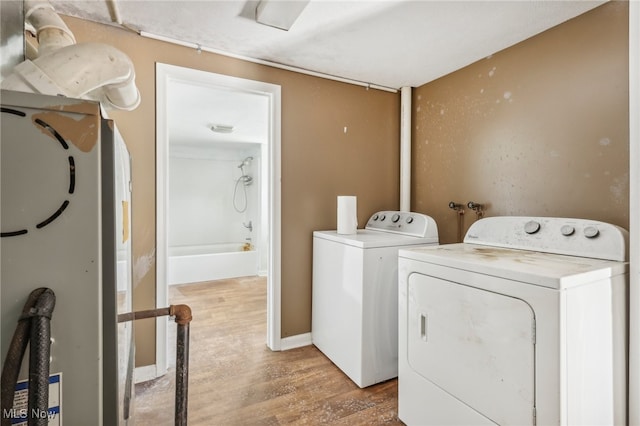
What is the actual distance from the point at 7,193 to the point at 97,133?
0.19 metres

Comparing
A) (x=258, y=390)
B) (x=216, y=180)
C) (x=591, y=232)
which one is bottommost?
(x=258, y=390)

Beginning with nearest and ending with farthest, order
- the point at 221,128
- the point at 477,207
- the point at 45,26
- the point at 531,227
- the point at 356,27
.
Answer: the point at 45,26, the point at 531,227, the point at 356,27, the point at 477,207, the point at 221,128

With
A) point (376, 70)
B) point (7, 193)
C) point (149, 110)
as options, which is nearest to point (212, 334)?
point (149, 110)

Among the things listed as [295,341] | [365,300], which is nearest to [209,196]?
[295,341]

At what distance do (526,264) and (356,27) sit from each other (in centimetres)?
154

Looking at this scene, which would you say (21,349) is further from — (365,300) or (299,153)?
(299,153)

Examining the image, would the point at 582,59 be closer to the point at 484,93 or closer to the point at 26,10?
the point at 484,93

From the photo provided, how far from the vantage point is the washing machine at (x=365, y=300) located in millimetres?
1875

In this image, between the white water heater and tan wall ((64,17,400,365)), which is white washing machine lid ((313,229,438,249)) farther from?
the white water heater

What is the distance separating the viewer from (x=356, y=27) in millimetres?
1813

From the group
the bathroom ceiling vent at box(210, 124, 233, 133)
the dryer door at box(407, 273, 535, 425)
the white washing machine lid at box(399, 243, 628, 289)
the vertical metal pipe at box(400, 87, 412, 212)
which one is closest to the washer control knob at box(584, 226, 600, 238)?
the white washing machine lid at box(399, 243, 628, 289)

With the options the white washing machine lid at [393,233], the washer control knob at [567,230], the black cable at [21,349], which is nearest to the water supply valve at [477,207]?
the white washing machine lid at [393,233]

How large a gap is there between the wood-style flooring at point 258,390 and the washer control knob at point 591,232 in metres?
1.27

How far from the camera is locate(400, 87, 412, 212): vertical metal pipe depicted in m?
2.70
